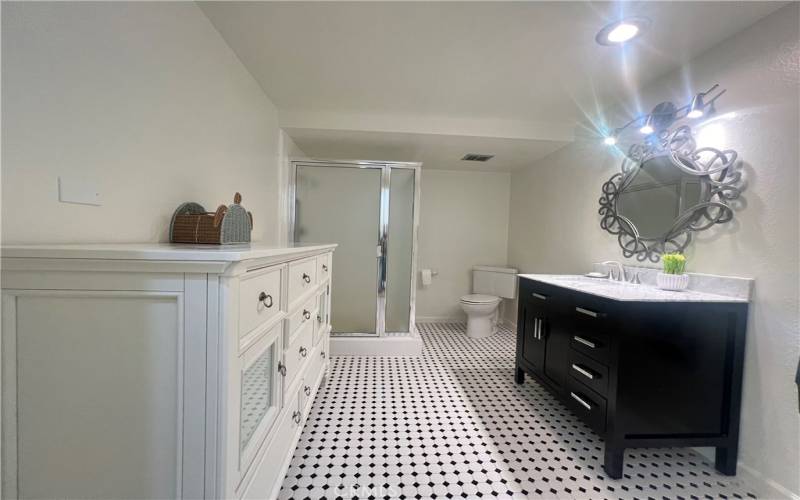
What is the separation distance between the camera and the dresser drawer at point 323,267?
1716mm

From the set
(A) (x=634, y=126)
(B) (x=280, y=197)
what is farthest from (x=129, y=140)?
(A) (x=634, y=126)

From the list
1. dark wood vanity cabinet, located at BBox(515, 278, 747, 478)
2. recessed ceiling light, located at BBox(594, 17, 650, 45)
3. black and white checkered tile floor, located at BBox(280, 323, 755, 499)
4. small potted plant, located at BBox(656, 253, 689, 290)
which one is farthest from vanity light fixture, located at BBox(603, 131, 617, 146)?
black and white checkered tile floor, located at BBox(280, 323, 755, 499)

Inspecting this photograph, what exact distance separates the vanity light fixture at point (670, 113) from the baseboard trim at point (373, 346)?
7.46 feet

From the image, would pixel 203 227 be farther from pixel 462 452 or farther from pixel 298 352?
pixel 462 452

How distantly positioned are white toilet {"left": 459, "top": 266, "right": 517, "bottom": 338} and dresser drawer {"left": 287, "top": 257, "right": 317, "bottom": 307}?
201cm

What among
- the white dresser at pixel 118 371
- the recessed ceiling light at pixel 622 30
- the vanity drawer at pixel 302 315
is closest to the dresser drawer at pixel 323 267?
the vanity drawer at pixel 302 315

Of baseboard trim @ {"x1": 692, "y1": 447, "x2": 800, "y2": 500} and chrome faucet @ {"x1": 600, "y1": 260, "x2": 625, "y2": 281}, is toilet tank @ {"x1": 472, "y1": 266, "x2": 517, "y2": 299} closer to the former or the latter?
chrome faucet @ {"x1": 600, "y1": 260, "x2": 625, "y2": 281}

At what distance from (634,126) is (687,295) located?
3.93 ft

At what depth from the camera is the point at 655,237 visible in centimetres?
177

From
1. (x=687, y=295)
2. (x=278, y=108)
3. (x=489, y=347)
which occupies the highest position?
(x=278, y=108)

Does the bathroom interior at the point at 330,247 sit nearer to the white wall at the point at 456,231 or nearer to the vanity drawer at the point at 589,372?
the vanity drawer at the point at 589,372

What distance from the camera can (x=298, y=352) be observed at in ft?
4.44

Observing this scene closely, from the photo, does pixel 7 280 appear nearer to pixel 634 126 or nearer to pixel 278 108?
pixel 278 108

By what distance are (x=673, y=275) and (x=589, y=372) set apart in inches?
26.6
